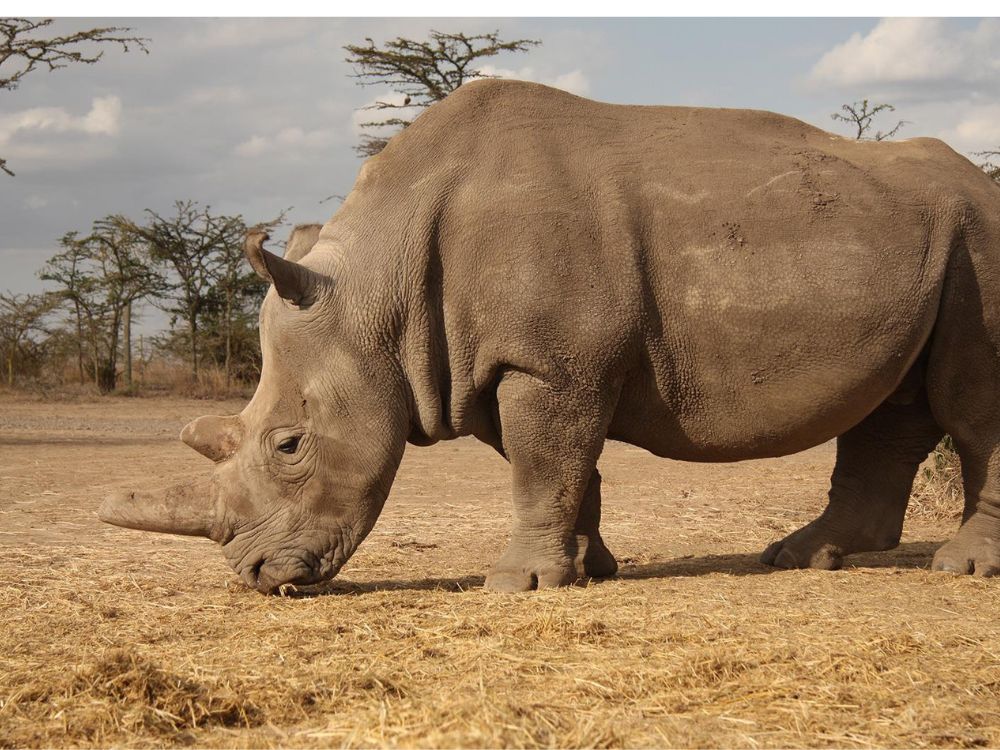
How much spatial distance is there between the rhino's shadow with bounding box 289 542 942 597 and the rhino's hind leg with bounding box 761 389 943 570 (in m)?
0.14

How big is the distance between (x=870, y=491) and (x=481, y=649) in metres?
3.12

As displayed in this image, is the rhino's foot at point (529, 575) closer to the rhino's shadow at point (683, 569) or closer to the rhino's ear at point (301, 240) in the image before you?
the rhino's shadow at point (683, 569)

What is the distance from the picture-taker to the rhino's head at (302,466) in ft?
19.6

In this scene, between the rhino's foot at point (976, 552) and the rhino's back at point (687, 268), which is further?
the rhino's foot at point (976, 552)

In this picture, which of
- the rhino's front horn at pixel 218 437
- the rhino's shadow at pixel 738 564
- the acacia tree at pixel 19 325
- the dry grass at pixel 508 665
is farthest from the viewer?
the acacia tree at pixel 19 325

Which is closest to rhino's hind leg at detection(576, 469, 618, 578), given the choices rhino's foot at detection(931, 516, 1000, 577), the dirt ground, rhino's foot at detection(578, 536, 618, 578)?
rhino's foot at detection(578, 536, 618, 578)

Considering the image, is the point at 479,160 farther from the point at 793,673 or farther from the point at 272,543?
the point at 793,673

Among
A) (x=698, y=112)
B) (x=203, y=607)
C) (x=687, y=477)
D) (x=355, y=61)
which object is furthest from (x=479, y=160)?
(x=355, y=61)

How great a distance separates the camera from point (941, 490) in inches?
370

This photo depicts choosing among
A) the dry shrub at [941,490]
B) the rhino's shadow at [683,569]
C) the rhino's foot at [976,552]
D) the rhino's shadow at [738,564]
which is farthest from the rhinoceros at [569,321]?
the dry shrub at [941,490]

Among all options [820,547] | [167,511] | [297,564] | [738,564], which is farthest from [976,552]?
[167,511]

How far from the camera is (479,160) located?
20.0 ft

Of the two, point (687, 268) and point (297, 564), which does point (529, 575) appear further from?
point (687, 268)

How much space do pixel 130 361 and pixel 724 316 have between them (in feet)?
68.2
